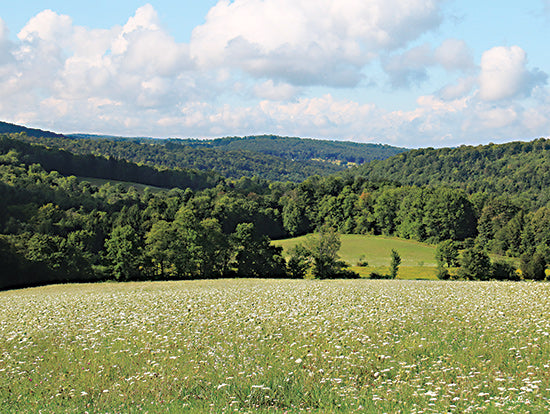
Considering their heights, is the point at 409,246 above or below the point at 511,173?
below

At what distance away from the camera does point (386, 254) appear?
92.6 metres

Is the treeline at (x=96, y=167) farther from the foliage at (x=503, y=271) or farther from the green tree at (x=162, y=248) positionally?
the foliage at (x=503, y=271)

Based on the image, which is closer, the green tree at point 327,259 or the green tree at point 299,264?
the green tree at point 327,259

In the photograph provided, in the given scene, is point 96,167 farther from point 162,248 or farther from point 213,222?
point 162,248

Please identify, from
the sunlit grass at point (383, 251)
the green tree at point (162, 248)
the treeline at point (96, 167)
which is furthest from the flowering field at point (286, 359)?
the treeline at point (96, 167)

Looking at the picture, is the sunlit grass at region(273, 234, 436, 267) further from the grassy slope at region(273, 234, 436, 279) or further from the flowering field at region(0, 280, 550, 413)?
the flowering field at region(0, 280, 550, 413)

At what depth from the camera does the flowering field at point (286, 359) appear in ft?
28.7

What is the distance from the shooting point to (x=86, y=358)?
40.7 feet

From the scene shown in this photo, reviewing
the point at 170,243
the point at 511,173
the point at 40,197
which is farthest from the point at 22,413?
the point at 511,173

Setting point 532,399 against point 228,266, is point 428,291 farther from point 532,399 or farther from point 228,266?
point 228,266

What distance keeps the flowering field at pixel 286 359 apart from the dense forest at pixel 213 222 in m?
44.2

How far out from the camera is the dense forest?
6047 centimetres

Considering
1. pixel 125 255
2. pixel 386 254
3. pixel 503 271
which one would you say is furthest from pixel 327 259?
pixel 386 254

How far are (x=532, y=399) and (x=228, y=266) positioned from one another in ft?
195
